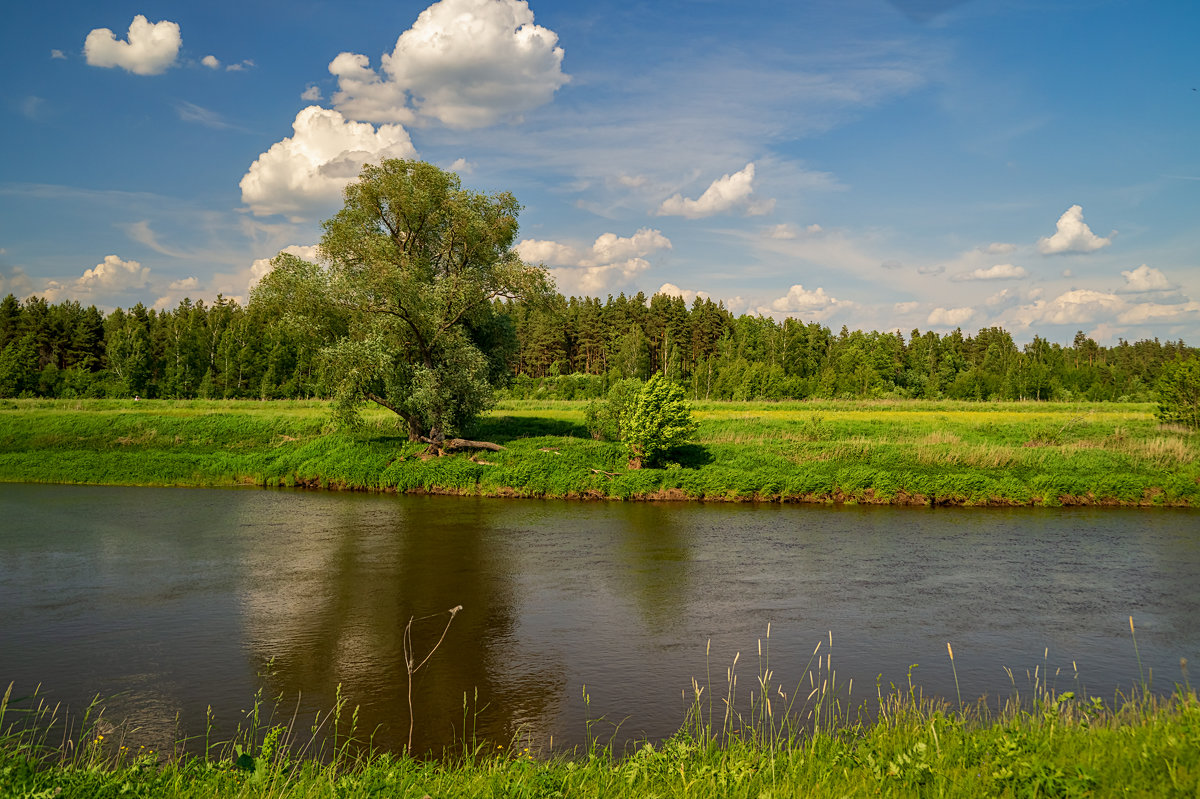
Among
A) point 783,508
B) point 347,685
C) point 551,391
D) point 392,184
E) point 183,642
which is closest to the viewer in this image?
point 347,685

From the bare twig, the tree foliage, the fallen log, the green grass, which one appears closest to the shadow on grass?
the fallen log

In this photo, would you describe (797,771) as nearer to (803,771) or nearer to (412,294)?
(803,771)

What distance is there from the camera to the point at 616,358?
102 meters

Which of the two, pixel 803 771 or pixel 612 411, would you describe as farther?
pixel 612 411

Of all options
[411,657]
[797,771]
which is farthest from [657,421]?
[797,771]

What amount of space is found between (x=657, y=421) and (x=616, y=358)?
70.2 m

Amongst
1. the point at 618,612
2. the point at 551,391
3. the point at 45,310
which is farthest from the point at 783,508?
the point at 45,310

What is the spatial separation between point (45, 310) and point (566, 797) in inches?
4667

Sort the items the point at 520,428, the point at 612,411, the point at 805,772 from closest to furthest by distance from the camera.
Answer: the point at 805,772
the point at 612,411
the point at 520,428

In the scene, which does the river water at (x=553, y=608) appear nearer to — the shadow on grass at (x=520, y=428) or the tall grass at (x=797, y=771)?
A: the tall grass at (x=797, y=771)

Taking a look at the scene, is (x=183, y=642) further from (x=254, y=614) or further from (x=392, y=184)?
(x=392, y=184)

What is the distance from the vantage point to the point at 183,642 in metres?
14.3

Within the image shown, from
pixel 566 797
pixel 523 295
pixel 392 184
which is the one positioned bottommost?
pixel 566 797

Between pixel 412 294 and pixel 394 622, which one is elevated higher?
pixel 412 294
